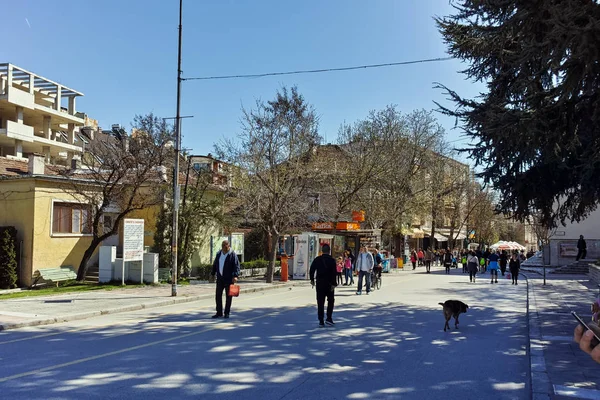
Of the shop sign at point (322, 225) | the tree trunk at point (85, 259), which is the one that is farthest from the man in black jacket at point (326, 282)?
the shop sign at point (322, 225)

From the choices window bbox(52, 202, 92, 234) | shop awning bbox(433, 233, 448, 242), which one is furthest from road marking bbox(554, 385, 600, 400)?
shop awning bbox(433, 233, 448, 242)

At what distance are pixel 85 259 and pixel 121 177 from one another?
3672 mm

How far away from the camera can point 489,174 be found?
13094 mm

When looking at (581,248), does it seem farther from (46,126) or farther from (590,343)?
(46,126)

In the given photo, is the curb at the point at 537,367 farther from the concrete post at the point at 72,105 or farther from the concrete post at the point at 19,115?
the concrete post at the point at 72,105

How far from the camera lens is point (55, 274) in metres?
19.7

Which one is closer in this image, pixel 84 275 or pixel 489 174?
pixel 489 174

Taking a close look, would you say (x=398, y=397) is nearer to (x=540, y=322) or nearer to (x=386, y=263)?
(x=540, y=322)

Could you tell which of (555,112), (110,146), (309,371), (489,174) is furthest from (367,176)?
(309,371)

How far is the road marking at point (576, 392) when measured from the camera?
5766 mm

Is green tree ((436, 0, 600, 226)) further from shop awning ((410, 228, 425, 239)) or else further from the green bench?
shop awning ((410, 228, 425, 239))

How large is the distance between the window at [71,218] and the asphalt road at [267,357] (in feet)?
32.2

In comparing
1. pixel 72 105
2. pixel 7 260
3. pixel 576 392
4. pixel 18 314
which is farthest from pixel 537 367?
pixel 72 105

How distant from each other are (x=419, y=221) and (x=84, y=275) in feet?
142
